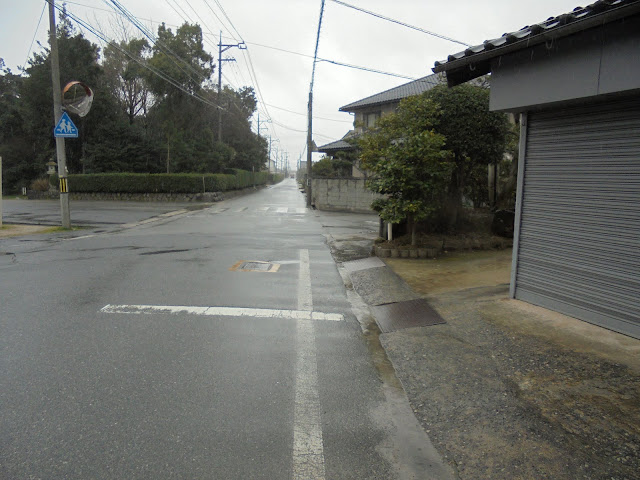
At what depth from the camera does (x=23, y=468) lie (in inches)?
104

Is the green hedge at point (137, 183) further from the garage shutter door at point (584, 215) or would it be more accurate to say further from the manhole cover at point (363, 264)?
the garage shutter door at point (584, 215)

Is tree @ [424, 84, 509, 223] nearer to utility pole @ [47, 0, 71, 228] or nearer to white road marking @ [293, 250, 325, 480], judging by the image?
white road marking @ [293, 250, 325, 480]

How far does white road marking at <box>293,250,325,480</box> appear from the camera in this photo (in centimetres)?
276

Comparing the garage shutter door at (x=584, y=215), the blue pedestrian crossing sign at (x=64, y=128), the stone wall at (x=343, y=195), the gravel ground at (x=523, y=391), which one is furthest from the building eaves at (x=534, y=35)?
the stone wall at (x=343, y=195)

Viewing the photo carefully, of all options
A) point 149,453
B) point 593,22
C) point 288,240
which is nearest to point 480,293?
point 593,22

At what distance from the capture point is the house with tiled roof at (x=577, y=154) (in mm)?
4426

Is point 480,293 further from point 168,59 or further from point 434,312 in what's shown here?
point 168,59

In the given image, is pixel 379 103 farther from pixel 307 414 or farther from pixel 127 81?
pixel 307 414

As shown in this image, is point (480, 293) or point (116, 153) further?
point (116, 153)

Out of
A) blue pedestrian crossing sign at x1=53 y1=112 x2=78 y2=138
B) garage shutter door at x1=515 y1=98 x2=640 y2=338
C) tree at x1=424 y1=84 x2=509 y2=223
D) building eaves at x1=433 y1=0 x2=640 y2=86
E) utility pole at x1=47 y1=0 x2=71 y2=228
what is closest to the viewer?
building eaves at x1=433 y1=0 x2=640 y2=86

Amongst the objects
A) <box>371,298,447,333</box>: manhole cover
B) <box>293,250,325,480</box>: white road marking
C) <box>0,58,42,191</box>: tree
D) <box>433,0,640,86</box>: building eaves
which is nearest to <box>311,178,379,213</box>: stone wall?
<box>433,0,640,86</box>: building eaves

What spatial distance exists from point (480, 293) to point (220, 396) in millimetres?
4333

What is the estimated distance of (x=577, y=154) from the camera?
16.8 ft

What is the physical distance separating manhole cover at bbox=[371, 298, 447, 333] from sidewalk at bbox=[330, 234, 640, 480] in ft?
0.40
